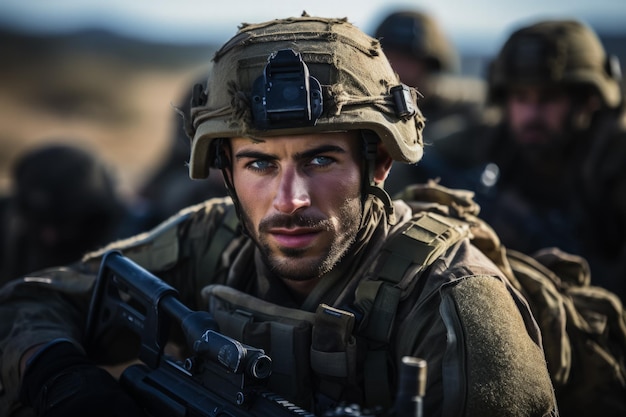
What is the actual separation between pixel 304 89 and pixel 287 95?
0.23ft

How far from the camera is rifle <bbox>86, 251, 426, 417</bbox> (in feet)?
9.62

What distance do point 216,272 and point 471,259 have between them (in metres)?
1.25

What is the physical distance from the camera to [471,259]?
345 cm

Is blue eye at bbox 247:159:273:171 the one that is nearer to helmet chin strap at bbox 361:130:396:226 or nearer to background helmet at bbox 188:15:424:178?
background helmet at bbox 188:15:424:178

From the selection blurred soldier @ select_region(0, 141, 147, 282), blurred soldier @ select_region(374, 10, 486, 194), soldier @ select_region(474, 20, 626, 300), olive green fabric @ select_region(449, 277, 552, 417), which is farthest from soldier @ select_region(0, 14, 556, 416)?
blurred soldier @ select_region(374, 10, 486, 194)

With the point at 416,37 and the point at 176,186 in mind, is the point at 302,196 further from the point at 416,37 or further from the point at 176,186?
the point at 416,37

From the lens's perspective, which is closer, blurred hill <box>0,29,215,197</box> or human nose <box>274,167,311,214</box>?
human nose <box>274,167,311,214</box>

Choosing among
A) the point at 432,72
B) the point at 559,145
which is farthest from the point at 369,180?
the point at 432,72

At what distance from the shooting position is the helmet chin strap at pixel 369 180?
347cm

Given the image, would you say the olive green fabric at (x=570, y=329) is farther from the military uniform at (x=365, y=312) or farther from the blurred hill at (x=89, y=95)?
the blurred hill at (x=89, y=95)

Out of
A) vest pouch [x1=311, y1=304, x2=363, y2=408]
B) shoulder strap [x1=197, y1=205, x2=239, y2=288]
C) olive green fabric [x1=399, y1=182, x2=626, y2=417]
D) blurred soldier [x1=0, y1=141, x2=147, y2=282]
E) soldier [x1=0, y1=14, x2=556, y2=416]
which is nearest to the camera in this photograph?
soldier [x1=0, y1=14, x2=556, y2=416]

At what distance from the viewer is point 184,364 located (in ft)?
10.9

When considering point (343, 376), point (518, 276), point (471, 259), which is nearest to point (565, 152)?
point (518, 276)

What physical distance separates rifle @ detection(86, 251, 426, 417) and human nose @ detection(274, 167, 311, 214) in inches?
21.1
